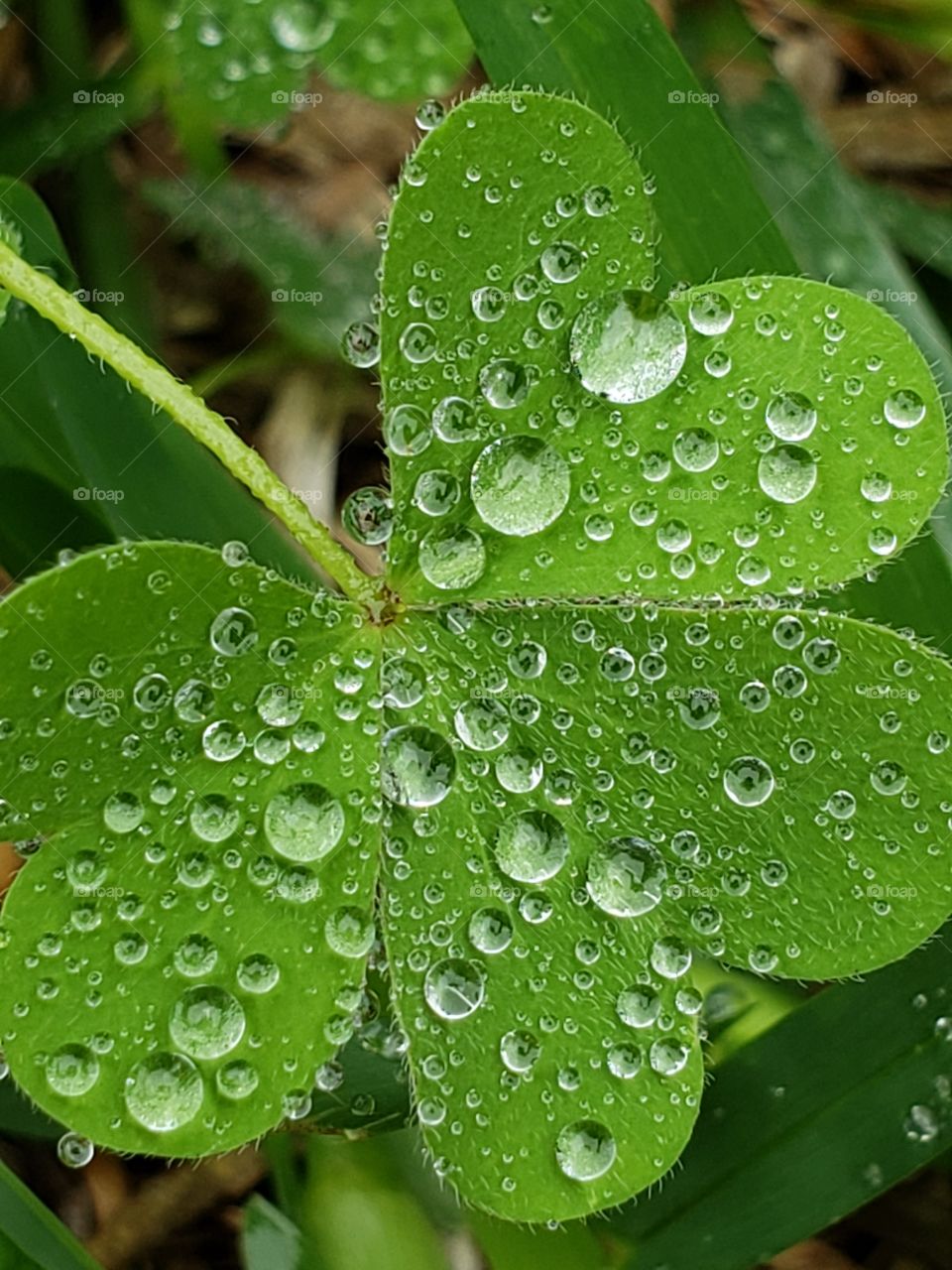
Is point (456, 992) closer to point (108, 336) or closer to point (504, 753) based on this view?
point (504, 753)

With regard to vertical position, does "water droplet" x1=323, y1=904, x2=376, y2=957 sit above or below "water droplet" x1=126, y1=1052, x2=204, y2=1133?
below

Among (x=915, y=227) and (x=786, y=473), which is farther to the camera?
(x=915, y=227)

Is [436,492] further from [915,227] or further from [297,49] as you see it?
[915,227]

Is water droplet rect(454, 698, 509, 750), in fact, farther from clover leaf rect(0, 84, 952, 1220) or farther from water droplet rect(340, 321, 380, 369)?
water droplet rect(340, 321, 380, 369)

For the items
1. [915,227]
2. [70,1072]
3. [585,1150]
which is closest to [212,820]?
[70,1072]

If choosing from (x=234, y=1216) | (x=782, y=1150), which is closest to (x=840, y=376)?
(x=782, y=1150)

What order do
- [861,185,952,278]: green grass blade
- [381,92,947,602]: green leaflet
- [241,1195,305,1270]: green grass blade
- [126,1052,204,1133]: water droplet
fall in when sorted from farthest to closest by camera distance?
[861,185,952,278]: green grass blade < [241,1195,305,1270]: green grass blade < [381,92,947,602]: green leaflet < [126,1052,204,1133]: water droplet

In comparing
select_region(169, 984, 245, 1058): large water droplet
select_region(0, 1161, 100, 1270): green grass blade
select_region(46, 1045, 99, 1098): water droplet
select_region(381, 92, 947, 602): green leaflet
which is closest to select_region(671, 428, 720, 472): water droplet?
select_region(381, 92, 947, 602): green leaflet
